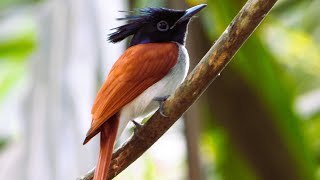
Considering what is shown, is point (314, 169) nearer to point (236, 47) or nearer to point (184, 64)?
point (184, 64)

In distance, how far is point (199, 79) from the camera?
4.29 ft

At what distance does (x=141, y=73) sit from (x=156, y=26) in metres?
0.30

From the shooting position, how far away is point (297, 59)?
10.1ft

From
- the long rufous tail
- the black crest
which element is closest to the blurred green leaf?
the black crest

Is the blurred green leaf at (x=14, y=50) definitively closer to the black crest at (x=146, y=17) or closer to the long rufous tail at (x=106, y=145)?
the black crest at (x=146, y=17)

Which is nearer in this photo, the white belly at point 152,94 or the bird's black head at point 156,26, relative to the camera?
the white belly at point 152,94

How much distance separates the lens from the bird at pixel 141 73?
1535 mm

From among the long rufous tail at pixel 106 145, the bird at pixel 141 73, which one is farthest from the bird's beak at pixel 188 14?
the long rufous tail at pixel 106 145

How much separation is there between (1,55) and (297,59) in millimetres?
1202

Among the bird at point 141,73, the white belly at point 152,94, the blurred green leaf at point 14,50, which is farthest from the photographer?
the blurred green leaf at point 14,50

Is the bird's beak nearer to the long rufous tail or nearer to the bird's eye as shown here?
the bird's eye

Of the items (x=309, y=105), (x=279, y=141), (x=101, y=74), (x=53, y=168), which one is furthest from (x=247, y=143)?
(x=53, y=168)

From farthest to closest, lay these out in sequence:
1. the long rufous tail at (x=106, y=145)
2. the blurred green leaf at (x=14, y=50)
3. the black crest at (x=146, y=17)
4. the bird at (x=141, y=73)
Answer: the blurred green leaf at (x=14, y=50)
the black crest at (x=146, y=17)
the bird at (x=141, y=73)
the long rufous tail at (x=106, y=145)

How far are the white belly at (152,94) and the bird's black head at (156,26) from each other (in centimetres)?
11
